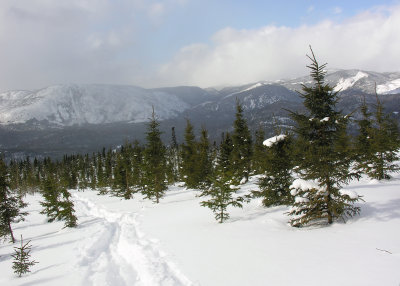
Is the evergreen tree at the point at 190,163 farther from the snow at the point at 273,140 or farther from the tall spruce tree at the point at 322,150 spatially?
the tall spruce tree at the point at 322,150

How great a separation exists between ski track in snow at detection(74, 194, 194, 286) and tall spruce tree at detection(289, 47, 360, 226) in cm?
630

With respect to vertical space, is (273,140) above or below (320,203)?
above

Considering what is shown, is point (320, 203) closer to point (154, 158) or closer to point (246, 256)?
point (246, 256)

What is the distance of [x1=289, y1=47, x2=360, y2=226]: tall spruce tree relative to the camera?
404 inches

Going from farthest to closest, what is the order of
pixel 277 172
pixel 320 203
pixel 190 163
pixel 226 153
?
1. pixel 190 163
2. pixel 226 153
3. pixel 277 172
4. pixel 320 203

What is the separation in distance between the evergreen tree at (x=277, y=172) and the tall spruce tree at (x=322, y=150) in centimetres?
413

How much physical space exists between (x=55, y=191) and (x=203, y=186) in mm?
16352

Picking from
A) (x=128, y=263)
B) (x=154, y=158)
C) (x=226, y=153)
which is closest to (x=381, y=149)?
(x=226, y=153)

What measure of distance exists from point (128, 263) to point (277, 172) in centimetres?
996

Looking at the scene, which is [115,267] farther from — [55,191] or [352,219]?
[55,191]

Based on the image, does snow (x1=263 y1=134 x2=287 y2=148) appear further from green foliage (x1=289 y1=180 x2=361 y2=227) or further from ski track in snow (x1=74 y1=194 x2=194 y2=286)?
ski track in snow (x1=74 y1=194 x2=194 y2=286)

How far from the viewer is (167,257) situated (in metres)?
9.77

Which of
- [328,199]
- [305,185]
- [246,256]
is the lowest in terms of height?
[246,256]

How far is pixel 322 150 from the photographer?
10234 mm
